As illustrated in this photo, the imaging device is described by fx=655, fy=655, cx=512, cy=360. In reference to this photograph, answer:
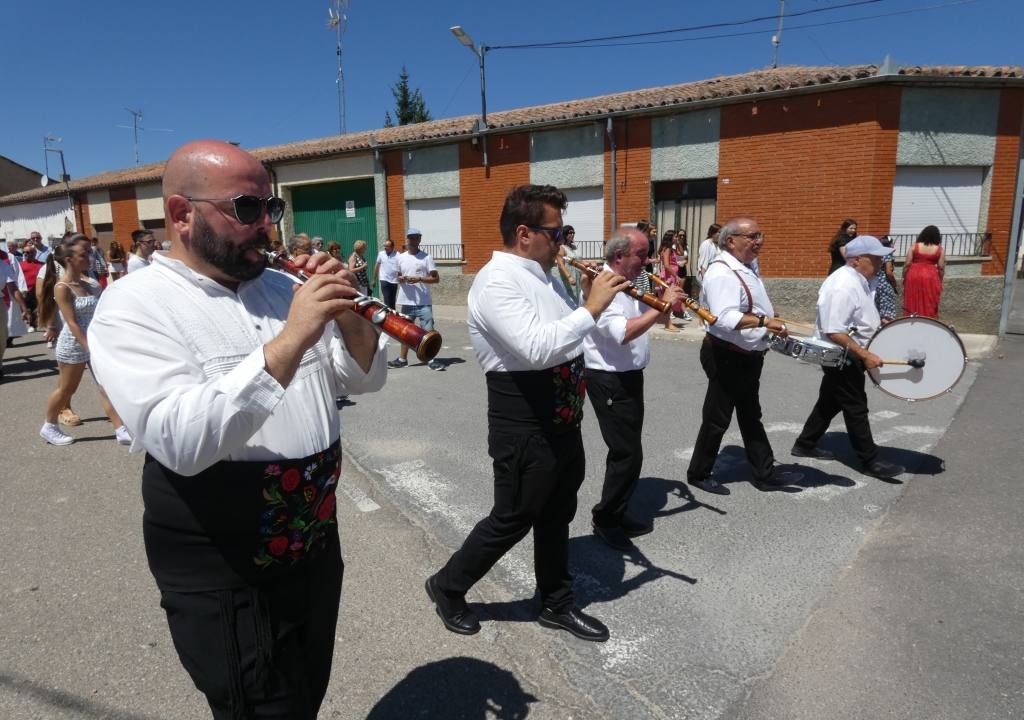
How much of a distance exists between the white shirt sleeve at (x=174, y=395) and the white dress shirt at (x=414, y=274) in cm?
767

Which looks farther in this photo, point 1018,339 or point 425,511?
point 1018,339

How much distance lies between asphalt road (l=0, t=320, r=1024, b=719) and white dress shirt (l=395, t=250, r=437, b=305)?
3760 millimetres

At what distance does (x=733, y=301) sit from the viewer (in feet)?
13.6

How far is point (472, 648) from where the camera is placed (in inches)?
111

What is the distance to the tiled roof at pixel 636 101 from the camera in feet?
37.4

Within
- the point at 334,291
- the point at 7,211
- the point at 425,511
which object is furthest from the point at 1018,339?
the point at 7,211

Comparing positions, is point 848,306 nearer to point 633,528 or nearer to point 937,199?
point 633,528

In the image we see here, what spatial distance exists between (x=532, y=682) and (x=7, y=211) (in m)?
38.0

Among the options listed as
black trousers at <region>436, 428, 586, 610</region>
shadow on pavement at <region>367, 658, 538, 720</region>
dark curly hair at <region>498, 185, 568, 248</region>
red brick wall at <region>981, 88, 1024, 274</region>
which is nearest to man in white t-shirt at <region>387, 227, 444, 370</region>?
black trousers at <region>436, 428, 586, 610</region>

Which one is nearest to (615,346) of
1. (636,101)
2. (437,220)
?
(636,101)

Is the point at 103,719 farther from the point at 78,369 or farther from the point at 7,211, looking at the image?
the point at 7,211

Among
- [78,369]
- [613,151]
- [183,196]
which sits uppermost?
[613,151]

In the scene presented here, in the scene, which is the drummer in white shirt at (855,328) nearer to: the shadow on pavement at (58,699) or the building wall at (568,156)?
the shadow on pavement at (58,699)

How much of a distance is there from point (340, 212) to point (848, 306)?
1657cm
